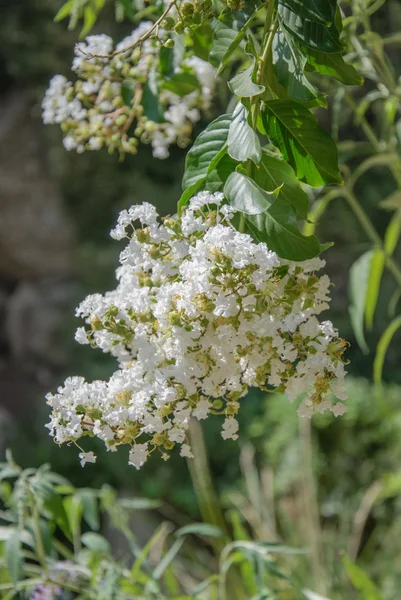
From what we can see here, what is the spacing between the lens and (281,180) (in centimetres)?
39

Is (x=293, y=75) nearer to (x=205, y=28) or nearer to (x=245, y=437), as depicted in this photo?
(x=205, y=28)

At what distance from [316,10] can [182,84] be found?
0.27 m

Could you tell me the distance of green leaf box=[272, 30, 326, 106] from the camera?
389 mm

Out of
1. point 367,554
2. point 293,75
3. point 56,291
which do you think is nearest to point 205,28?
point 293,75

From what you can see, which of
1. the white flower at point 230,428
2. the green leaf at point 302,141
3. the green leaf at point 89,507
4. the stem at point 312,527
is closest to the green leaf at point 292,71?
the green leaf at point 302,141

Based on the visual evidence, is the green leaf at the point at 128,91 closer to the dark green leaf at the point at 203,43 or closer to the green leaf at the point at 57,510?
the dark green leaf at the point at 203,43

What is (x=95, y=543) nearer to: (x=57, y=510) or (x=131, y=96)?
(x=57, y=510)

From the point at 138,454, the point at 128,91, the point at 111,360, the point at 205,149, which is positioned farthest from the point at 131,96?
the point at 111,360

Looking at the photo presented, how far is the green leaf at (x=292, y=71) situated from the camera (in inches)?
15.3

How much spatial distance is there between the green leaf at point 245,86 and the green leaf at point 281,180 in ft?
0.12

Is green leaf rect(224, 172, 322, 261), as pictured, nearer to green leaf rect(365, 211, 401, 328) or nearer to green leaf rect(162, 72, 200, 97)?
green leaf rect(162, 72, 200, 97)

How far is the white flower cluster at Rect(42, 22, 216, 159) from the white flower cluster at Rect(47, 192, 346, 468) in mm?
263

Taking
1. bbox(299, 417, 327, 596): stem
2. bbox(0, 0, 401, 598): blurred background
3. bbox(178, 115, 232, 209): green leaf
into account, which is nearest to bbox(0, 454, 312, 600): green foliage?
bbox(178, 115, 232, 209): green leaf

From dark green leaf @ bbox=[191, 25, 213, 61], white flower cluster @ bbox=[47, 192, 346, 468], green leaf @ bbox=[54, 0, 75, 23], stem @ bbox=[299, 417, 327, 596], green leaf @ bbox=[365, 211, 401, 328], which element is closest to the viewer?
white flower cluster @ bbox=[47, 192, 346, 468]
